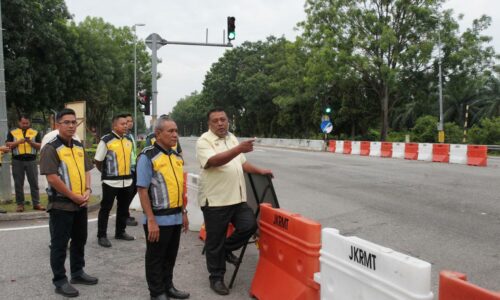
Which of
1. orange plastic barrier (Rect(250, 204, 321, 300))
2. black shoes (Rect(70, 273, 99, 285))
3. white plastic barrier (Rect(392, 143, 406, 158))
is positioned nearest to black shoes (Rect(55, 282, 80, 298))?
black shoes (Rect(70, 273, 99, 285))

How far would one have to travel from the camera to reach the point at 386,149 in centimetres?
2350

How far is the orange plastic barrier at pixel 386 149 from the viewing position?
2320cm

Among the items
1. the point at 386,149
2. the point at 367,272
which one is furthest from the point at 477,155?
the point at 367,272

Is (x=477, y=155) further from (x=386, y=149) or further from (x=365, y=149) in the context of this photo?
(x=365, y=149)

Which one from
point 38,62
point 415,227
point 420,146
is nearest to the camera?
point 415,227

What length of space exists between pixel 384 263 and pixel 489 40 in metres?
32.7

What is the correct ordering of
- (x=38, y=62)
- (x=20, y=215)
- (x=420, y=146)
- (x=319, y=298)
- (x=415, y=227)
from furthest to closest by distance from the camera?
(x=38, y=62)
(x=420, y=146)
(x=20, y=215)
(x=415, y=227)
(x=319, y=298)

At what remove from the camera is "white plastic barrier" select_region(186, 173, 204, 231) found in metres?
7.24

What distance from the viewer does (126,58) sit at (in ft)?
154

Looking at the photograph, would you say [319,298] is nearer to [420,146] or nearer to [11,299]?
[11,299]

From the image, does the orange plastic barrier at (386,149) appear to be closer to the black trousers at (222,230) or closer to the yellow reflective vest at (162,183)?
the black trousers at (222,230)

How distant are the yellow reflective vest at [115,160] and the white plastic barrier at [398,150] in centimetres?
1767

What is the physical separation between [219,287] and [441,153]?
1709cm

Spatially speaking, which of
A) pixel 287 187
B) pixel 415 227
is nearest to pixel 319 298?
pixel 415 227
